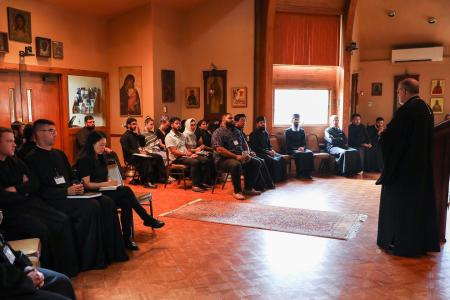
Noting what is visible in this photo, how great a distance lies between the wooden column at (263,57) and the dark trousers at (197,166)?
211 centimetres

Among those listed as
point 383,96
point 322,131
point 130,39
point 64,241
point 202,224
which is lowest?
point 202,224

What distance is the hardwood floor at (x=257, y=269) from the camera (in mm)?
3084

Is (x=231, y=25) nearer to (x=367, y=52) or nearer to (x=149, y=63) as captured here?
(x=149, y=63)

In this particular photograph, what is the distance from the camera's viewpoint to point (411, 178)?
3719 millimetres

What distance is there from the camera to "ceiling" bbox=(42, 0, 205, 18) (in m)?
7.27

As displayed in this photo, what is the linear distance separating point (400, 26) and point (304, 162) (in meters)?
4.46

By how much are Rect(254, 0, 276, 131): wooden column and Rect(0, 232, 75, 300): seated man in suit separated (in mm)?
6536

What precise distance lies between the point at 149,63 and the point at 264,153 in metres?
2.87

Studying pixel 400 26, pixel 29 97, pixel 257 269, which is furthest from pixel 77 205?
pixel 400 26

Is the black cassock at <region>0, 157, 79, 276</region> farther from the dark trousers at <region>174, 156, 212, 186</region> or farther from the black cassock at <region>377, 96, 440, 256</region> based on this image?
the dark trousers at <region>174, 156, 212, 186</region>

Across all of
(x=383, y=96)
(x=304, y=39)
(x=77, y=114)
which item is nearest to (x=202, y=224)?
(x=77, y=114)

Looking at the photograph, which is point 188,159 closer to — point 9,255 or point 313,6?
point 313,6

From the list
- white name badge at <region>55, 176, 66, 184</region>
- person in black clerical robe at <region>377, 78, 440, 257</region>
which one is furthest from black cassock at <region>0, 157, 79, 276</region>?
person in black clerical robe at <region>377, 78, 440, 257</region>

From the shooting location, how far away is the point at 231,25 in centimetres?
848
